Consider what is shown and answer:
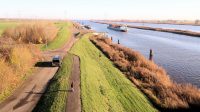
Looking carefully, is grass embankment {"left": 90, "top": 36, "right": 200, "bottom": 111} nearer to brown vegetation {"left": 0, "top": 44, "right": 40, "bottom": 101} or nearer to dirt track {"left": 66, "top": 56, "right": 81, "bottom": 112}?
dirt track {"left": 66, "top": 56, "right": 81, "bottom": 112}

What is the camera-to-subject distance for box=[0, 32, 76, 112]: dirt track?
24.3 metres

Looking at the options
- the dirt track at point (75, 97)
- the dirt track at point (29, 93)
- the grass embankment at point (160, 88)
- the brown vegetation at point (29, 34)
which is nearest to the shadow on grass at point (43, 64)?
the dirt track at point (29, 93)

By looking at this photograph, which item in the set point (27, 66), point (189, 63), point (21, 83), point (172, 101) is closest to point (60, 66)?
point (27, 66)

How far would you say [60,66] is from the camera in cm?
4059

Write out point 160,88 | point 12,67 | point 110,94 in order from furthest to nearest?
point 12,67, point 160,88, point 110,94

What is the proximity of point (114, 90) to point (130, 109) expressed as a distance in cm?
624

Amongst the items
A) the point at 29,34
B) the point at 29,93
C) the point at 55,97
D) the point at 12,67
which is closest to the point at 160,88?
the point at 55,97

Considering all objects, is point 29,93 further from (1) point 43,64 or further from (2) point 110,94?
(1) point 43,64

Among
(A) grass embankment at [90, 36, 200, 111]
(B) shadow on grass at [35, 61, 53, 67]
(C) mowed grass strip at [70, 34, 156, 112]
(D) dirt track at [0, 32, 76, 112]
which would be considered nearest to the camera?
(D) dirt track at [0, 32, 76, 112]

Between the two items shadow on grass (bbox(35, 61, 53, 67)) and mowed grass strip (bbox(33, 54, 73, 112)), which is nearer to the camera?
mowed grass strip (bbox(33, 54, 73, 112))

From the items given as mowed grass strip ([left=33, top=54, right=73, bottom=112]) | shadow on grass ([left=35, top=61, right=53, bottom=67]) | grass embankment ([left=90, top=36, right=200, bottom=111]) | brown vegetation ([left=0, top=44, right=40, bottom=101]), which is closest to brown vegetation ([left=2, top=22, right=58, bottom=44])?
brown vegetation ([left=0, top=44, right=40, bottom=101])

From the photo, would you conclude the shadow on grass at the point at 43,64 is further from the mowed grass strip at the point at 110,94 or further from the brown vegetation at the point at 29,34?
the brown vegetation at the point at 29,34

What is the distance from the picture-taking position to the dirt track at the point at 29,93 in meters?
24.3

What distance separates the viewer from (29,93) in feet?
92.2
